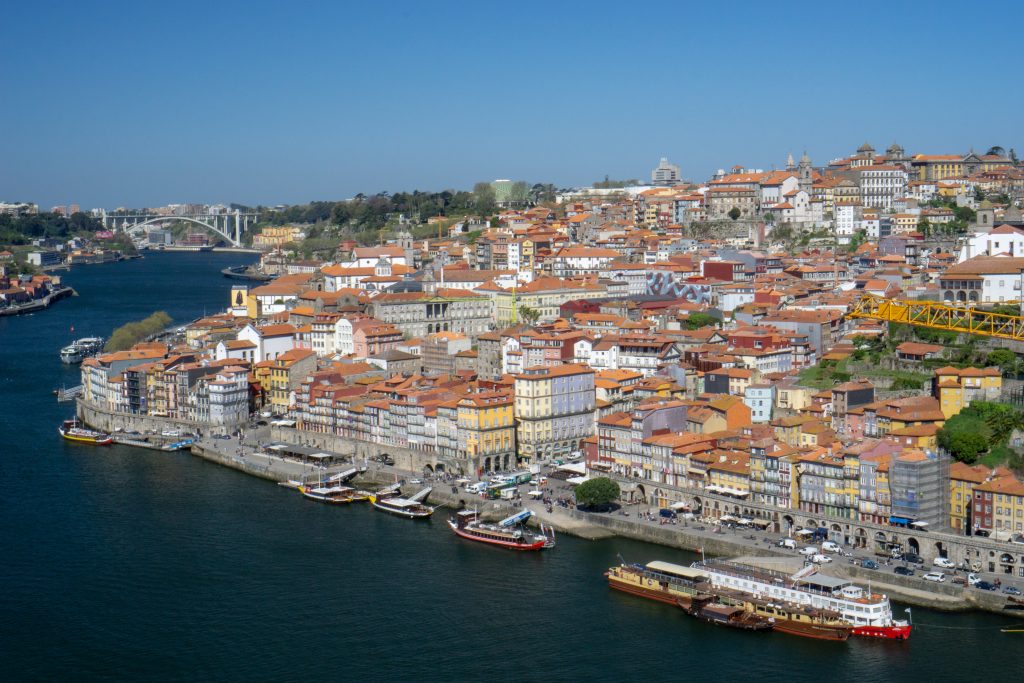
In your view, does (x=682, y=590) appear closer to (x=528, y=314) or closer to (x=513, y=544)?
(x=513, y=544)

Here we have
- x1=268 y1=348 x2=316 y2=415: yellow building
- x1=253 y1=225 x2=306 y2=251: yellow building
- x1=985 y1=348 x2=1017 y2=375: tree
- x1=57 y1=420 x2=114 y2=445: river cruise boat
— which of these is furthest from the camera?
x1=253 y1=225 x2=306 y2=251: yellow building

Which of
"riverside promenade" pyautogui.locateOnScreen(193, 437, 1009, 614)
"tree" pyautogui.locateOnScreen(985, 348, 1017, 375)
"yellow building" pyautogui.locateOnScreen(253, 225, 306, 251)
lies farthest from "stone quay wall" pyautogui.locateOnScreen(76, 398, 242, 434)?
"yellow building" pyautogui.locateOnScreen(253, 225, 306, 251)

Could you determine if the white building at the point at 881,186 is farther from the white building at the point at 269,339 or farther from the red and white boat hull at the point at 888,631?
the red and white boat hull at the point at 888,631

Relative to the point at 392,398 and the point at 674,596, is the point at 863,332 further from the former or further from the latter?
the point at 674,596

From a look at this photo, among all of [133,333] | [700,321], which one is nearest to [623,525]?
[700,321]

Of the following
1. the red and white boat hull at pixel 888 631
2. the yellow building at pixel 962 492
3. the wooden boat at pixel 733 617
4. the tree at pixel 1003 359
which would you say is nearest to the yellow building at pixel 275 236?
the tree at pixel 1003 359

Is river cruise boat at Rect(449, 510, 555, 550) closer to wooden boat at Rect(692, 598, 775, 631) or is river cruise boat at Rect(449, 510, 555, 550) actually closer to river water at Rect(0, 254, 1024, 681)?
river water at Rect(0, 254, 1024, 681)
